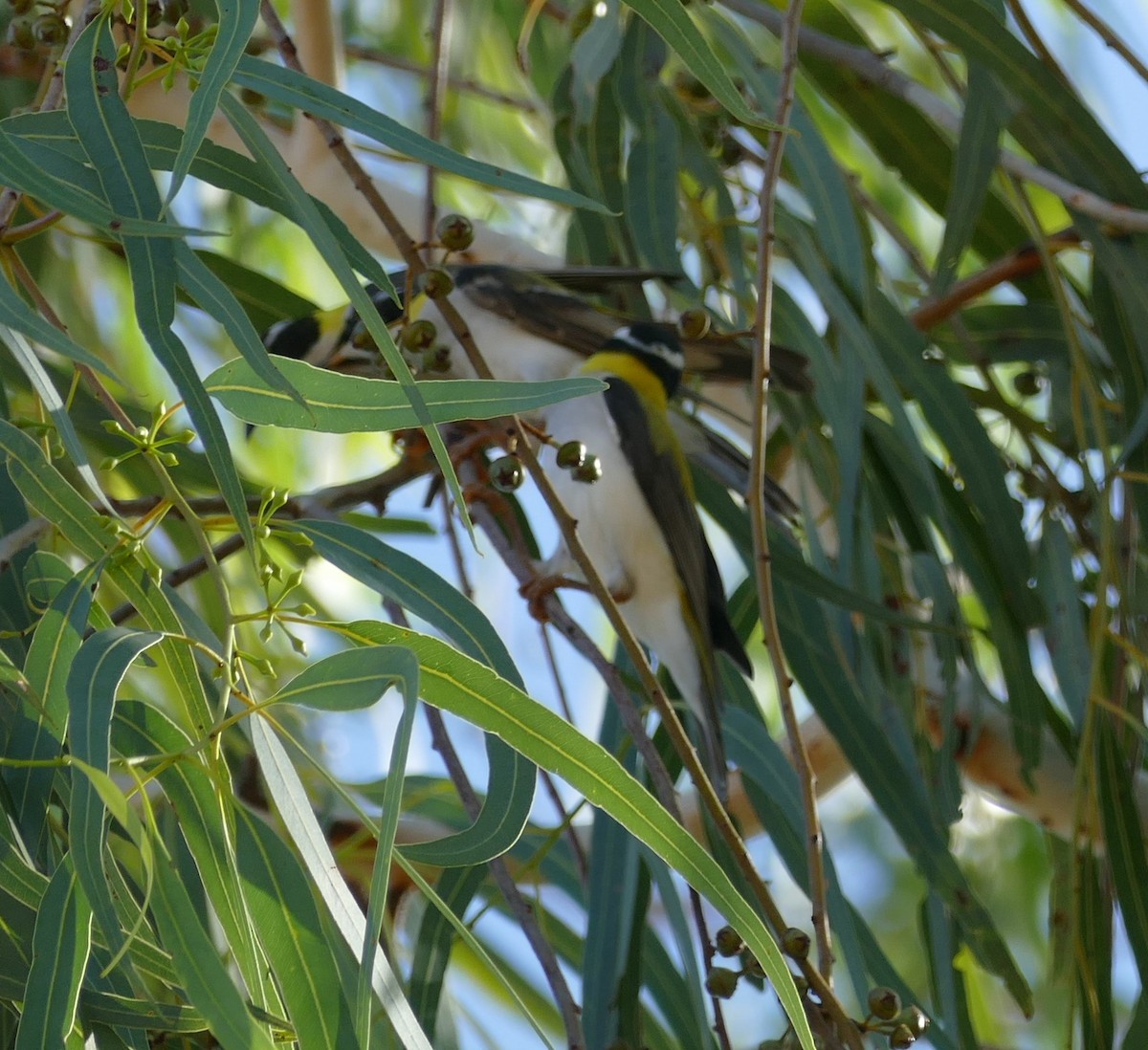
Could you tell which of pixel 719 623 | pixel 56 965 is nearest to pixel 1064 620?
pixel 719 623

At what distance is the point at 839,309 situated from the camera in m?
1.54

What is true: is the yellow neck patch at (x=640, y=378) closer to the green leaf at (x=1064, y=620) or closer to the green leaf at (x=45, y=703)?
the green leaf at (x=1064, y=620)

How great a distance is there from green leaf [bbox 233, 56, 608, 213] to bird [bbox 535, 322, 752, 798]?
1106 mm

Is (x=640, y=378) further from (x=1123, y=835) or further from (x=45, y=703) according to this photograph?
(x=45, y=703)

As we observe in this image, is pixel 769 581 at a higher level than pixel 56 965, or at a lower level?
higher

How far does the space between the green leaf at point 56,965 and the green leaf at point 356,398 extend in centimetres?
26

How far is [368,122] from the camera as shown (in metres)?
0.88

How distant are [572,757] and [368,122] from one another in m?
0.38

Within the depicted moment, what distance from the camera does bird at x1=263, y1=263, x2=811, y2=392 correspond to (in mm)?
2213

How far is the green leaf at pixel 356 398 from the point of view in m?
0.80

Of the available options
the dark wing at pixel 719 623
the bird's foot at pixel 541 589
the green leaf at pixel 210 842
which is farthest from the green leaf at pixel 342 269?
A: the dark wing at pixel 719 623

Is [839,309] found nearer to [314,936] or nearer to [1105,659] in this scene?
[1105,659]

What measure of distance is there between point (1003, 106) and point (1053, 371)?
482 millimetres

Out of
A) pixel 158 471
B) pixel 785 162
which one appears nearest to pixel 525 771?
pixel 158 471
